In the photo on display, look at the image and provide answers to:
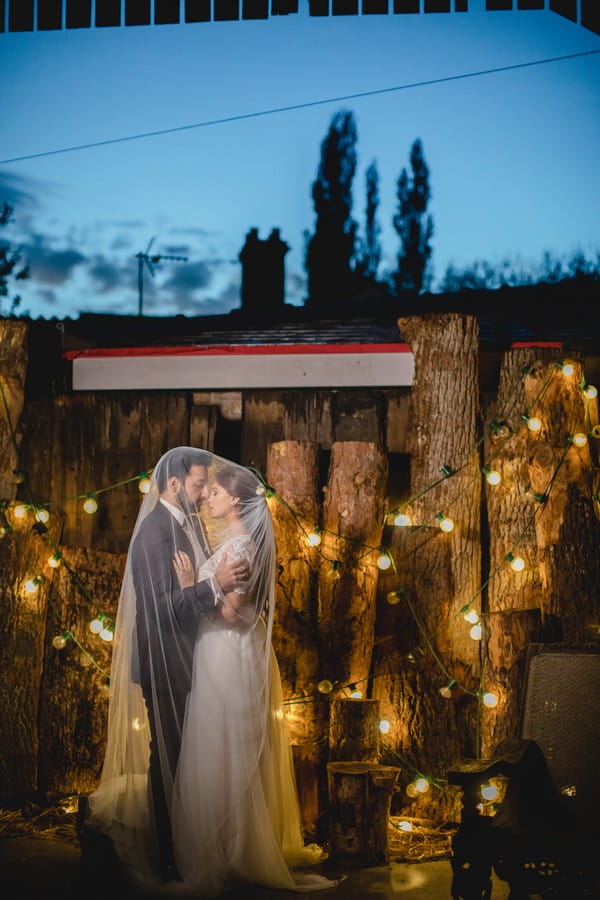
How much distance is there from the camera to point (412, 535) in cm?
533

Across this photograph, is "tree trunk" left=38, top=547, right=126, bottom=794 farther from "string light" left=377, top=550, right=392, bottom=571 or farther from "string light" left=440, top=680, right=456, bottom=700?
"string light" left=440, top=680, right=456, bottom=700

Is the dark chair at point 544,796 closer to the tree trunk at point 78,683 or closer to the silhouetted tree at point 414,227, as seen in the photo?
the tree trunk at point 78,683

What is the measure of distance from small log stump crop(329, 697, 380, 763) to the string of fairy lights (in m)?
0.20

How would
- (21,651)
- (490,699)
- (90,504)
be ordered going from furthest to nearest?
(90,504), (21,651), (490,699)

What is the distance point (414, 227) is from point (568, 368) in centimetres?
2533

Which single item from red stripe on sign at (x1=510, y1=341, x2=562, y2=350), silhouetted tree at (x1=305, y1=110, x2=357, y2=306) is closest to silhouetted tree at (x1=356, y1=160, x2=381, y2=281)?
silhouetted tree at (x1=305, y1=110, x2=357, y2=306)

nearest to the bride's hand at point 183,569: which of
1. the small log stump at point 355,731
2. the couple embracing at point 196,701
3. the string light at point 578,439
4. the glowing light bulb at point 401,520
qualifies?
the couple embracing at point 196,701

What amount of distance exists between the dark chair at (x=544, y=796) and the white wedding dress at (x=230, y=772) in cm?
87

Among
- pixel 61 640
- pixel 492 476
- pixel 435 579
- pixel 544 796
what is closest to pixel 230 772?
pixel 544 796

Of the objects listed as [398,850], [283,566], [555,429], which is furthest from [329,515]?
[398,850]

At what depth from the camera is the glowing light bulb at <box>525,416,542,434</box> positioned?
5.32 metres

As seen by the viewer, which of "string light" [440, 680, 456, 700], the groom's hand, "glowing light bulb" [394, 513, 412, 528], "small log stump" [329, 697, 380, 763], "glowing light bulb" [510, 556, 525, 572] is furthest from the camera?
"glowing light bulb" [394, 513, 412, 528]

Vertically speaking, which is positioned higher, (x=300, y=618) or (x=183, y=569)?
(x=183, y=569)

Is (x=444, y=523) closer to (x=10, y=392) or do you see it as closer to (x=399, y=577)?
(x=399, y=577)
